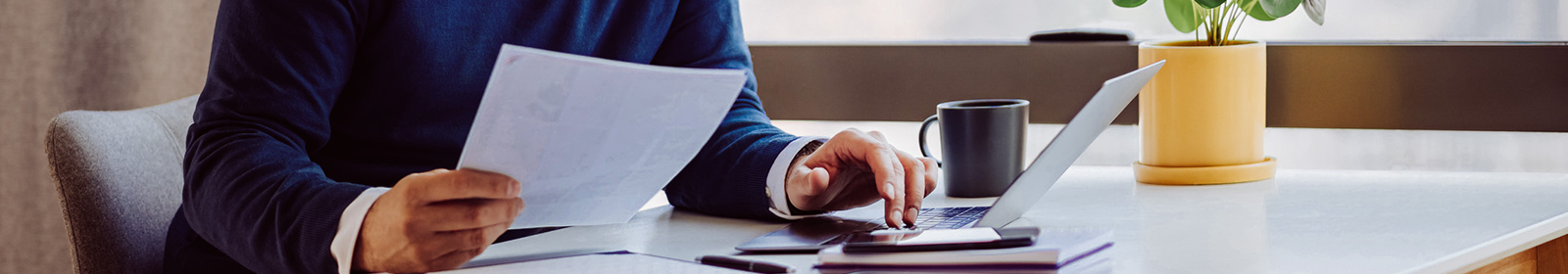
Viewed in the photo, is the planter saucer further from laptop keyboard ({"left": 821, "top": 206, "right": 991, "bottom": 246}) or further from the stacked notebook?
the stacked notebook

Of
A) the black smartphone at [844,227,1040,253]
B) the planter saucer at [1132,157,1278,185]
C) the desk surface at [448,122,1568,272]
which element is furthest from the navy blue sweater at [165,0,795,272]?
the planter saucer at [1132,157,1278,185]

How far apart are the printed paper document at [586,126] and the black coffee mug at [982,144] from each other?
1.26 feet

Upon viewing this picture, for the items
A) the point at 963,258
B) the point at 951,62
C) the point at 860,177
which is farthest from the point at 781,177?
the point at 951,62

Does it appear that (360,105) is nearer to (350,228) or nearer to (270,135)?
(270,135)

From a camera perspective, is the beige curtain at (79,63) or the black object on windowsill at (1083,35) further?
the beige curtain at (79,63)

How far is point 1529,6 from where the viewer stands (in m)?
1.33

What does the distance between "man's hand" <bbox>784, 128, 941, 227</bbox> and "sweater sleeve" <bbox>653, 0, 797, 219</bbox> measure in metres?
0.05

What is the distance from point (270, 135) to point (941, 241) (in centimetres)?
49

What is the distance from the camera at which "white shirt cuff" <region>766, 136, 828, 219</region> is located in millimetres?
926

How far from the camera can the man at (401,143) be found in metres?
0.70

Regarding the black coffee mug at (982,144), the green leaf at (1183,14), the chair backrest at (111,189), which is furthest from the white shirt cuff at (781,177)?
the chair backrest at (111,189)

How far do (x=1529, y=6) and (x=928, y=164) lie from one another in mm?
828

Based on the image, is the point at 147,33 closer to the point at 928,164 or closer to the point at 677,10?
the point at 677,10

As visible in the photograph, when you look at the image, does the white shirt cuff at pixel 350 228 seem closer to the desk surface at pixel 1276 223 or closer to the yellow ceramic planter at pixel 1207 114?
the desk surface at pixel 1276 223
